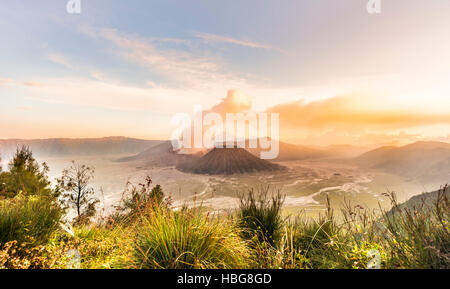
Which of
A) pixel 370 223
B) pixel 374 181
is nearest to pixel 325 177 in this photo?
pixel 374 181

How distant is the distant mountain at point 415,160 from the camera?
3194 inches

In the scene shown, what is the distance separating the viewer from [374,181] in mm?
95000

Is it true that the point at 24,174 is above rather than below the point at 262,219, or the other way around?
below

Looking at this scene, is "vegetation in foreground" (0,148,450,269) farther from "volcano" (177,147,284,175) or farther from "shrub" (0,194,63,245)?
"volcano" (177,147,284,175)

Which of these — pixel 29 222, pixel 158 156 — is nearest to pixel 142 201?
pixel 29 222

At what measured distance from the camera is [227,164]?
128 metres

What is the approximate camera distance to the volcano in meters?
123

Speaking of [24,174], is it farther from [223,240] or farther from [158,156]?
[158,156]

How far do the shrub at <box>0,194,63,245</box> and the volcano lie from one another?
118m

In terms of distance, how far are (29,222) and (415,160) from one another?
397 ft

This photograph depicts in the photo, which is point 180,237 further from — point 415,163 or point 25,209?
point 415,163
